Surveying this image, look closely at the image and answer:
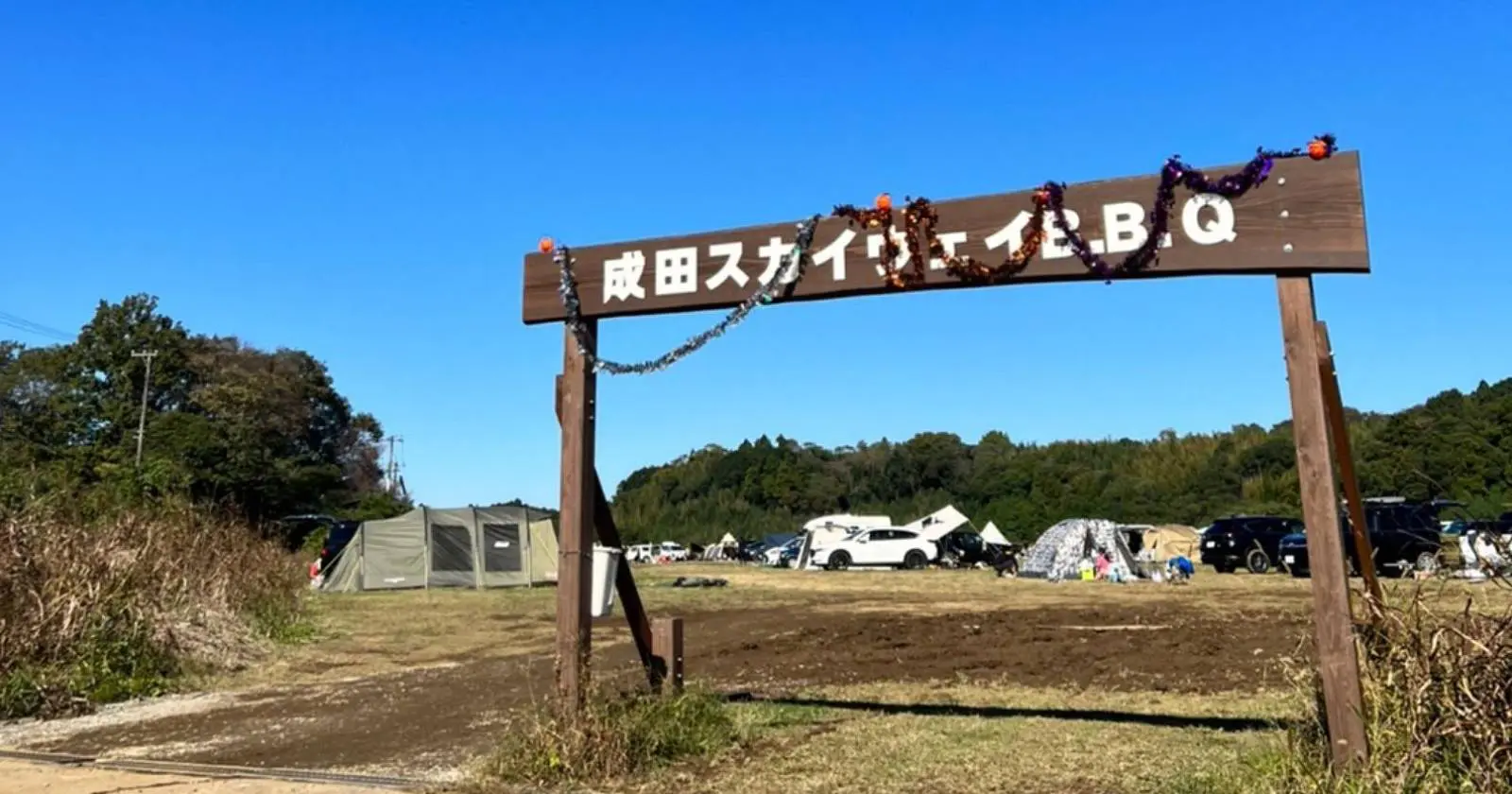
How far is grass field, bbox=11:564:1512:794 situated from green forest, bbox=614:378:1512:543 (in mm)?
20220

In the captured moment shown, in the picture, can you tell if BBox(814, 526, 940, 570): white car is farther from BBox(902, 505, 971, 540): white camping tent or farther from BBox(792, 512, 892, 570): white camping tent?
BBox(792, 512, 892, 570): white camping tent

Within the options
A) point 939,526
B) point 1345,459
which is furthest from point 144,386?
point 1345,459

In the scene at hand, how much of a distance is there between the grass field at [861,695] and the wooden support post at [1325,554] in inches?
14.5

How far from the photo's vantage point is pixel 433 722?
699cm

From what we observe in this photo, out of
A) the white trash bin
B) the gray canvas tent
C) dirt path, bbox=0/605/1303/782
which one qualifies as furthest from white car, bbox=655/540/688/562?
the white trash bin

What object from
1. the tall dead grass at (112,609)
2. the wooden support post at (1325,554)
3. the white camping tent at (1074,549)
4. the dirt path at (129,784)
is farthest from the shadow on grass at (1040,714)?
the white camping tent at (1074,549)

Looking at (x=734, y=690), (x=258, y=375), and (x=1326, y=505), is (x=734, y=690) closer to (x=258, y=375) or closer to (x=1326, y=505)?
(x=1326, y=505)

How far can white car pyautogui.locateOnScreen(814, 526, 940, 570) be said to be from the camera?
35219 mm

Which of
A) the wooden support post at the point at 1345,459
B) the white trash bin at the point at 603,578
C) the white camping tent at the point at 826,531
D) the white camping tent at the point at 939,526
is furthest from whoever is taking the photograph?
the white camping tent at the point at 826,531

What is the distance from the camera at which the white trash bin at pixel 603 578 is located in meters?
5.64

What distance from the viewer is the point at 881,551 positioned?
35.7m

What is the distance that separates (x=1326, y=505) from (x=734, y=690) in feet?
15.0

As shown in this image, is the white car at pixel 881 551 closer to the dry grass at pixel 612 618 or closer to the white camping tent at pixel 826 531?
the white camping tent at pixel 826 531

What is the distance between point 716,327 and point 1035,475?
59.6 m
